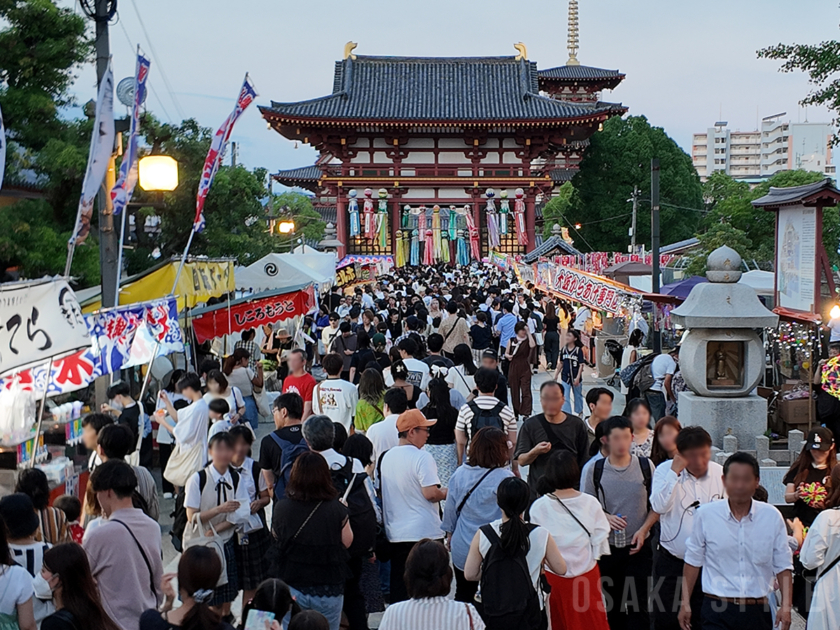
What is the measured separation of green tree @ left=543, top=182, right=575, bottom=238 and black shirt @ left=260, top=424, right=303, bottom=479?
1444 inches

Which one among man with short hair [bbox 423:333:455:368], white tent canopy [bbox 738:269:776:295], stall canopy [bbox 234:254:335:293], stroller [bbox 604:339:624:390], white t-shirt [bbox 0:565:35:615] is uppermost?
stall canopy [bbox 234:254:335:293]

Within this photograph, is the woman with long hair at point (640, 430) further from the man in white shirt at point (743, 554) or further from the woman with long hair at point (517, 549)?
the woman with long hair at point (517, 549)

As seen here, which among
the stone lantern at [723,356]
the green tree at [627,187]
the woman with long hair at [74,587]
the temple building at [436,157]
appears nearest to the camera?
the woman with long hair at [74,587]

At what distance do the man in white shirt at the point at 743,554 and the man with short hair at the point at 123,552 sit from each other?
2.60m

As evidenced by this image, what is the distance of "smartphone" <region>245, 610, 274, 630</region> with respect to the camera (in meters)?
3.26

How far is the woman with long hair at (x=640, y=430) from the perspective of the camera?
5.71 m

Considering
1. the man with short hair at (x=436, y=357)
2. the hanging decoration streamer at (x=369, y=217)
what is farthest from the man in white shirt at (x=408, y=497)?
the hanging decoration streamer at (x=369, y=217)

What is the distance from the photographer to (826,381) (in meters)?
8.50

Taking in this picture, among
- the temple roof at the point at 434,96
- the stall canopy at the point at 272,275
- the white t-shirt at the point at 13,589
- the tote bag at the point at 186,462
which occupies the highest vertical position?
the temple roof at the point at 434,96

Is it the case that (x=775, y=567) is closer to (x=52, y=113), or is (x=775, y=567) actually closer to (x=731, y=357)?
(x=731, y=357)

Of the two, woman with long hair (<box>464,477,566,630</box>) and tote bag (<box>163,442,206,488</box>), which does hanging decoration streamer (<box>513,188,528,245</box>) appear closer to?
tote bag (<box>163,442,206,488</box>)

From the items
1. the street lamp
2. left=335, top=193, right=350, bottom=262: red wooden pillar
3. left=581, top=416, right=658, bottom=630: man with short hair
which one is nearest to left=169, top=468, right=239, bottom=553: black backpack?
left=581, top=416, right=658, bottom=630: man with short hair

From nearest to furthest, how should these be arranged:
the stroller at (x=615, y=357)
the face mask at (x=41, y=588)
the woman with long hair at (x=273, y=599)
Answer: the woman with long hair at (x=273, y=599) → the face mask at (x=41, y=588) → the stroller at (x=615, y=357)

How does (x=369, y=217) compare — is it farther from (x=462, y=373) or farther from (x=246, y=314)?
(x=462, y=373)
